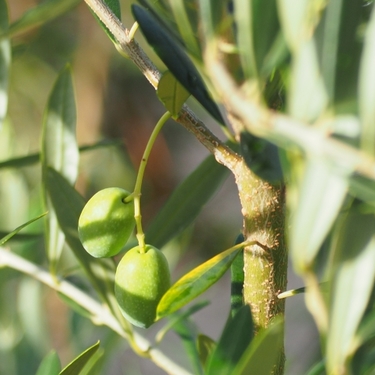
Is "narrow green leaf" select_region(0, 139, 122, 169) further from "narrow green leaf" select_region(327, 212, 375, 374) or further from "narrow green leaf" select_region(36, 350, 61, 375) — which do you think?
"narrow green leaf" select_region(327, 212, 375, 374)

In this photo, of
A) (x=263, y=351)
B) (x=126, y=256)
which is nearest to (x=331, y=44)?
(x=263, y=351)

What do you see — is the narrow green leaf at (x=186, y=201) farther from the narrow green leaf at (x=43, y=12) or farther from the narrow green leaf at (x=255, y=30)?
the narrow green leaf at (x=255, y=30)

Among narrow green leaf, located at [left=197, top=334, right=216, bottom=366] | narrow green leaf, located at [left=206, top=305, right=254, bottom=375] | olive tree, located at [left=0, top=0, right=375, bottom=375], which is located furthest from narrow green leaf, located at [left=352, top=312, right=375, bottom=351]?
narrow green leaf, located at [left=197, top=334, right=216, bottom=366]

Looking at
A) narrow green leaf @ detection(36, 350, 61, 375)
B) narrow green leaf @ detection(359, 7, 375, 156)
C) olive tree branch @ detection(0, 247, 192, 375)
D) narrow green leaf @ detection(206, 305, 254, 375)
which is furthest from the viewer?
olive tree branch @ detection(0, 247, 192, 375)

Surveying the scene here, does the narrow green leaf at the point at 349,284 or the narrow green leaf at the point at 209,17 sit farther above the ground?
the narrow green leaf at the point at 209,17

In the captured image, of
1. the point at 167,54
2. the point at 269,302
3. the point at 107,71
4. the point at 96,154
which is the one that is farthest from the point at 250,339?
the point at 107,71

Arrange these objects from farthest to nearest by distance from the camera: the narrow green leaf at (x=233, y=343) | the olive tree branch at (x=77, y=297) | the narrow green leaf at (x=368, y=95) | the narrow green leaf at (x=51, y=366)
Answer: the olive tree branch at (x=77, y=297) → the narrow green leaf at (x=51, y=366) → the narrow green leaf at (x=233, y=343) → the narrow green leaf at (x=368, y=95)

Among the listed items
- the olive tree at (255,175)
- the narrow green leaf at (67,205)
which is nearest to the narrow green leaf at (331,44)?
the olive tree at (255,175)

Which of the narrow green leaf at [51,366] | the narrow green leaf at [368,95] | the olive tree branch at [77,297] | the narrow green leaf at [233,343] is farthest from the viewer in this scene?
the olive tree branch at [77,297]
